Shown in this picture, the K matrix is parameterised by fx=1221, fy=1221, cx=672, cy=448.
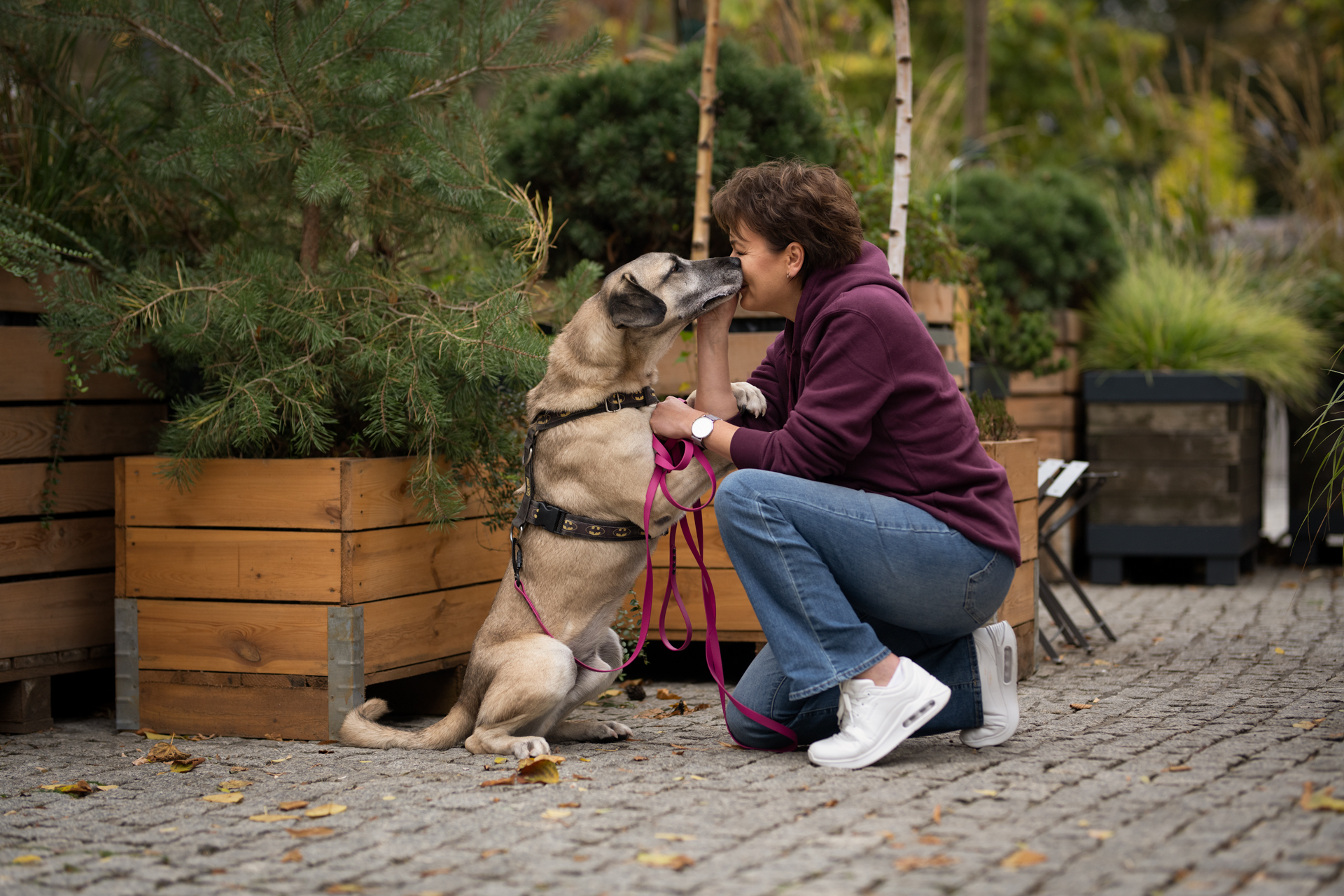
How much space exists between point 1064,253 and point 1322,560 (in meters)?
2.75

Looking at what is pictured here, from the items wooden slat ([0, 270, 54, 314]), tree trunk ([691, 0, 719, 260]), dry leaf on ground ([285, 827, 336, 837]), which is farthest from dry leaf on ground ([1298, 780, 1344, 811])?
wooden slat ([0, 270, 54, 314])

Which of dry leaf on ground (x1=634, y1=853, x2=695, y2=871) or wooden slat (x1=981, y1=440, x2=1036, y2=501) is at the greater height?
wooden slat (x1=981, y1=440, x2=1036, y2=501)

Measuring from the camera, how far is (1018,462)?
4.76 metres

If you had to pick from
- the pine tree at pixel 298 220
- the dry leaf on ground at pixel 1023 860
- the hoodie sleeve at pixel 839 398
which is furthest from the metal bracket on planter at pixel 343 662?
the dry leaf on ground at pixel 1023 860

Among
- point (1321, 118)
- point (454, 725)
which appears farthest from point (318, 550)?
point (1321, 118)

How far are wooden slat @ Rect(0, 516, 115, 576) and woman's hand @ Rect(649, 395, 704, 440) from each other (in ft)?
7.41

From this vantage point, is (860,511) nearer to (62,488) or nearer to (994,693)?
(994,693)

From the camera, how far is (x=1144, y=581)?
7789 millimetres

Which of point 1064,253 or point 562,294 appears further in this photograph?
point 1064,253

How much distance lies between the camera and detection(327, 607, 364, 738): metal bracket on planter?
392 cm

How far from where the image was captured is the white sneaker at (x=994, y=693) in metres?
3.50

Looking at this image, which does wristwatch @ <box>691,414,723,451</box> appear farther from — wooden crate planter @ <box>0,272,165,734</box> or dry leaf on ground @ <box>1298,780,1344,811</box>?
wooden crate planter @ <box>0,272,165,734</box>

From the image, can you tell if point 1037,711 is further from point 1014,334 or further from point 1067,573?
point 1014,334

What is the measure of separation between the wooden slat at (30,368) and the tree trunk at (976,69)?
764 cm
